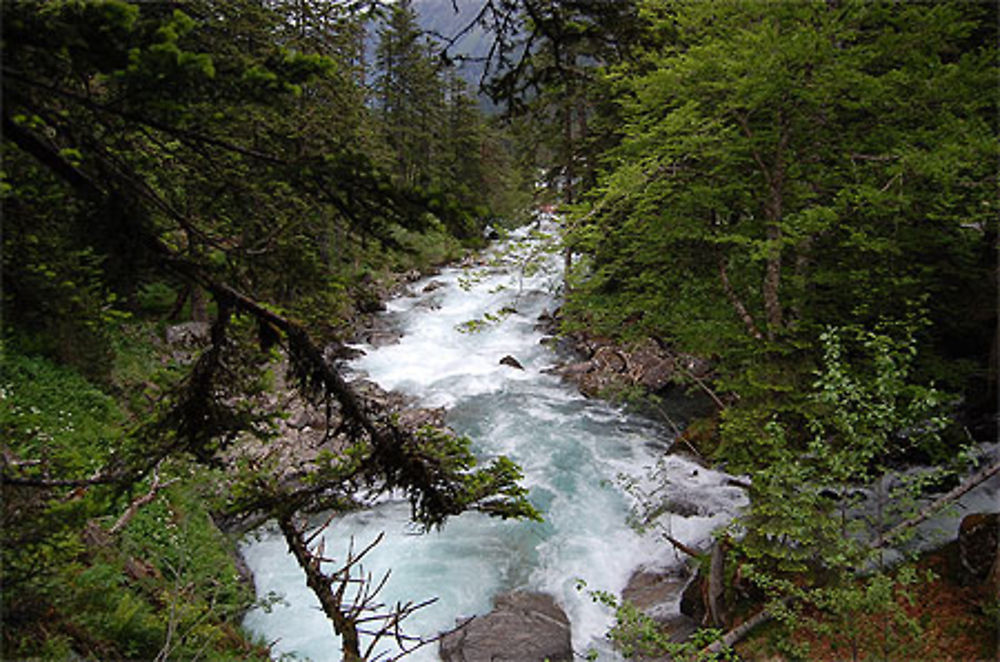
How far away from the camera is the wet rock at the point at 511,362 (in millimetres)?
19625

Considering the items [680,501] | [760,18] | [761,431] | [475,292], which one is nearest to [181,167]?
[761,431]

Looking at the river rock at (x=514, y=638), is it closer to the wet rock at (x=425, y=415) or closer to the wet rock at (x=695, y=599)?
the wet rock at (x=695, y=599)

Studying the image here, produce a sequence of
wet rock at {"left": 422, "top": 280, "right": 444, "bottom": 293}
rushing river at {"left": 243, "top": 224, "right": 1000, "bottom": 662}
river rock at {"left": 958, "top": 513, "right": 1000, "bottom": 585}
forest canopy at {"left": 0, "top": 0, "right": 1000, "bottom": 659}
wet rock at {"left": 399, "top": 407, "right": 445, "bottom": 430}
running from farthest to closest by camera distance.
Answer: wet rock at {"left": 422, "top": 280, "right": 444, "bottom": 293}, wet rock at {"left": 399, "top": 407, "right": 445, "bottom": 430}, rushing river at {"left": 243, "top": 224, "right": 1000, "bottom": 662}, river rock at {"left": 958, "top": 513, "right": 1000, "bottom": 585}, forest canopy at {"left": 0, "top": 0, "right": 1000, "bottom": 659}

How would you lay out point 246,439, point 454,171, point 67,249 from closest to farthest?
point 67,249, point 246,439, point 454,171

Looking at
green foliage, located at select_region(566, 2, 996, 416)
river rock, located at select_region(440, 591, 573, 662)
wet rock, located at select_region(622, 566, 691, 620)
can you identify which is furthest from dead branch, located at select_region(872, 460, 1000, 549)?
river rock, located at select_region(440, 591, 573, 662)

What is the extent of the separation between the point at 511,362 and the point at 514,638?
39.5 ft

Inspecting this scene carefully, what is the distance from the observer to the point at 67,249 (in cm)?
363

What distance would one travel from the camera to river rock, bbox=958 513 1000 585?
6686 millimetres

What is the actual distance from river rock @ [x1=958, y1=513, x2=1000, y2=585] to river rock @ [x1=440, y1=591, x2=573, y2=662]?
527 cm

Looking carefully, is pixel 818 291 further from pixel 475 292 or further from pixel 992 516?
pixel 475 292

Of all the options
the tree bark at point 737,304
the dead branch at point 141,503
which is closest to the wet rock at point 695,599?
the tree bark at point 737,304

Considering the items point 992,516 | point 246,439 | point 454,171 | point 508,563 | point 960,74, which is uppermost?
point 454,171

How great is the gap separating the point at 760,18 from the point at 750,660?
8229mm

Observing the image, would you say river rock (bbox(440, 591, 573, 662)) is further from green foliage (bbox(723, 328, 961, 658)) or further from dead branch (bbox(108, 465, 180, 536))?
dead branch (bbox(108, 465, 180, 536))
